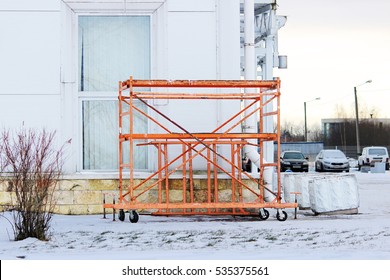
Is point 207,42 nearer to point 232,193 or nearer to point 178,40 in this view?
point 178,40

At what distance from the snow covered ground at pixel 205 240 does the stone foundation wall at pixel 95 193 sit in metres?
0.30

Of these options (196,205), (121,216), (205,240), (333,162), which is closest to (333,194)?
(196,205)

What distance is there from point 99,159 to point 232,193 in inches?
110

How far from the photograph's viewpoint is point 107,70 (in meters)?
14.9

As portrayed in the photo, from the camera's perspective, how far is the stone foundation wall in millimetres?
14156

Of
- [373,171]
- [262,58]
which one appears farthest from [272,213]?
[373,171]

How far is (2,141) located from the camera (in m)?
14.2

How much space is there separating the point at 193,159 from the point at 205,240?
394cm

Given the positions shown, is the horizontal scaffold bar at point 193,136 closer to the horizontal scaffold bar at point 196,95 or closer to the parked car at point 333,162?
the horizontal scaffold bar at point 196,95

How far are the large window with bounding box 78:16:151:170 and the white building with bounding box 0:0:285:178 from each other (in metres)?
0.02

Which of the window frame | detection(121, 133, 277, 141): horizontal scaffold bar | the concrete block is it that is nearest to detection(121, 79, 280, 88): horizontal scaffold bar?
detection(121, 133, 277, 141): horizontal scaffold bar

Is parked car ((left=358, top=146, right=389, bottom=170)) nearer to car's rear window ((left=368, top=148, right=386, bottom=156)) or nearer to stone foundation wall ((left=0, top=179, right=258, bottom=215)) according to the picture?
car's rear window ((left=368, top=148, right=386, bottom=156))

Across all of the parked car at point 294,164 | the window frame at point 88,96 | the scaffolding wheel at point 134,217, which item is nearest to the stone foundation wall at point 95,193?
the window frame at point 88,96

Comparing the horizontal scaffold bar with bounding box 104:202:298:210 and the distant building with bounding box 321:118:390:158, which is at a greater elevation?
the distant building with bounding box 321:118:390:158
